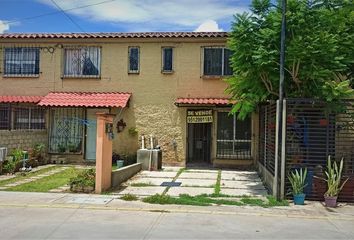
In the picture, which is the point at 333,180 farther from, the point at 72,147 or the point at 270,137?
the point at 72,147

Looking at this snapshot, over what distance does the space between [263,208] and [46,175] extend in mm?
8479

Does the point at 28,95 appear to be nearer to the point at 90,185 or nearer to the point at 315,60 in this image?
the point at 90,185

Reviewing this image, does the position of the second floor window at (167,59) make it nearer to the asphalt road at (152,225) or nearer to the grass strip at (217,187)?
the grass strip at (217,187)

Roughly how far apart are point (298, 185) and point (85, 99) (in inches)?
437

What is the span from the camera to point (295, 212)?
9555 mm

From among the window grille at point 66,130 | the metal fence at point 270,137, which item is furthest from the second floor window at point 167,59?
the metal fence at point 270,137

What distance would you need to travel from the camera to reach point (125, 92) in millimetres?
19031

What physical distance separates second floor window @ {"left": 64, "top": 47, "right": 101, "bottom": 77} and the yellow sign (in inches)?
189

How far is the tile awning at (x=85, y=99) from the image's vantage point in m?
18.1

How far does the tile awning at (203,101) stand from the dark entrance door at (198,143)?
1.78 meters

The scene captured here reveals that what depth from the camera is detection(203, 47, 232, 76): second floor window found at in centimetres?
1864

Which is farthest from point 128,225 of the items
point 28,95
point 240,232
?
point 28,95

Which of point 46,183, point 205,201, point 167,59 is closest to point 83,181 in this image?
point 46,183

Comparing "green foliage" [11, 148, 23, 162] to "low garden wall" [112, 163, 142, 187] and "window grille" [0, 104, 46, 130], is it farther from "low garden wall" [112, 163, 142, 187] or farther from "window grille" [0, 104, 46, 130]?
"low garden wall" [112, 163, 142, 187]
